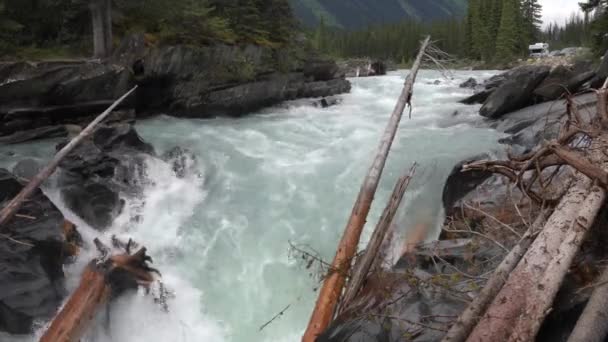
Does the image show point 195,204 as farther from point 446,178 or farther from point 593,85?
point 593,85

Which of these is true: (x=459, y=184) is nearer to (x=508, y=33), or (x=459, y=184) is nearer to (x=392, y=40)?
(x=508, y=33)

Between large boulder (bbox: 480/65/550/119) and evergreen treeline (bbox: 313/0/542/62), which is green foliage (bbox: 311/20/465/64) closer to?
evergreen treeline (bbox: 313/0/542/62)

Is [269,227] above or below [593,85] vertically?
below

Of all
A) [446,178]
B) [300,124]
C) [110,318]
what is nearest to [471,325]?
[110,318]

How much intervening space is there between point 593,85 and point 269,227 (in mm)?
14677

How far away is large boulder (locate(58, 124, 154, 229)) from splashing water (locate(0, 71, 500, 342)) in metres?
0.31

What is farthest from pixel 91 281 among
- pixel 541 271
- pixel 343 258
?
pixel 541 271

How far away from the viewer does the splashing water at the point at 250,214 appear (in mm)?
8547

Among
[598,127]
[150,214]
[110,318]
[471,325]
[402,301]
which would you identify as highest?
[598,127]

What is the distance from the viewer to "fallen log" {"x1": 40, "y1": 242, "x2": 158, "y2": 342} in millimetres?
6906

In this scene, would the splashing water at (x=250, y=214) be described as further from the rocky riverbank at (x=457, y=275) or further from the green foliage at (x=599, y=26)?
the green foliage at (x=599, y=26)

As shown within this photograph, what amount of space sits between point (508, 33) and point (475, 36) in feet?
30.5

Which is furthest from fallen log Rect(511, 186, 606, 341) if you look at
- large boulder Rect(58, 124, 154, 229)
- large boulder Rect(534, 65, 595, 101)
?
large boulder Rect(534, 65, 595, 101)

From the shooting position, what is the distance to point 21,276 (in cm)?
748
